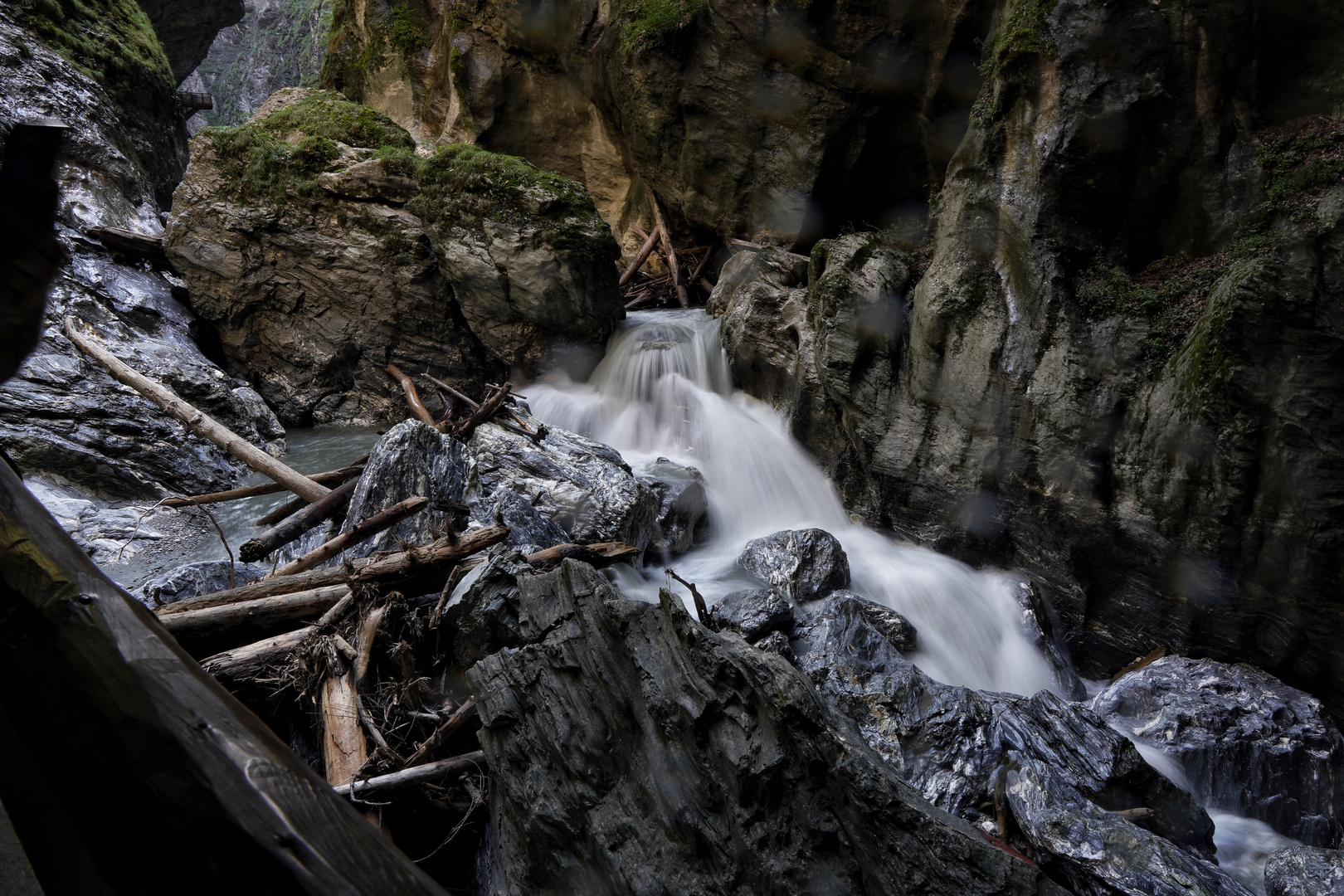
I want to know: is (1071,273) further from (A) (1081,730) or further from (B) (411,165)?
(B) (411,165)

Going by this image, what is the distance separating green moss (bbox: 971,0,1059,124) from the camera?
661 cm

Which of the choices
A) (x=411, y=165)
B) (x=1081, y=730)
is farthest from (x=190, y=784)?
(x=411, y=165)

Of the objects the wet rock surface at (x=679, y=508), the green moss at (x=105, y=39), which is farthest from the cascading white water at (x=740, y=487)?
the green moss at (x=105, y=39)

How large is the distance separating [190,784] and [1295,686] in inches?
298

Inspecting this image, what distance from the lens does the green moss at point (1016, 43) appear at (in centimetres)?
661

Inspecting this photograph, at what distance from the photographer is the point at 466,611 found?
4211 mm

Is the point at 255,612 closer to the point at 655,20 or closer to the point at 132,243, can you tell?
the point at 132,243

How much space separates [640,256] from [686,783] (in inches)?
533

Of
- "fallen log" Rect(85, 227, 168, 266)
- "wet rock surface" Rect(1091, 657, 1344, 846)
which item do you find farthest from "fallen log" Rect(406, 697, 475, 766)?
"fallen log" Rect(85, 227, 168, 266)

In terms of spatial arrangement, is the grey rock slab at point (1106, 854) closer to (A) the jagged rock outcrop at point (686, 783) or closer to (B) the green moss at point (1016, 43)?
(A) the jagged rock outcrop at point (686, 783)

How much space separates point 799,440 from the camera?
9789 millimetres

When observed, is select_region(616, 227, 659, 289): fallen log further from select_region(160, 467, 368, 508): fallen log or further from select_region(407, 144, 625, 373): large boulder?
select_region(160, 467, 368, 508): fallen log

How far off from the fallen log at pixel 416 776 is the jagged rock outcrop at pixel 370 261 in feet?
27.9

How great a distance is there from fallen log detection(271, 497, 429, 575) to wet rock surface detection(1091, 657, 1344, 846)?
19.4ft
